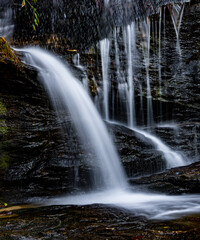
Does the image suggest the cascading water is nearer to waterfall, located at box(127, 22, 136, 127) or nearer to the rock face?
waterfall, located at box(127, 22, 136, 127)

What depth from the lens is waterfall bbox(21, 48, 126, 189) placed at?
4.79 metres

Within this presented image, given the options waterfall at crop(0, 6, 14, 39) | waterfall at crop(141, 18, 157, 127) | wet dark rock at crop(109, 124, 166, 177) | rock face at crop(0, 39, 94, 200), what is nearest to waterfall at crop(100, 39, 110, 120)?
waterfall at crop(141, 18, 157, 127)

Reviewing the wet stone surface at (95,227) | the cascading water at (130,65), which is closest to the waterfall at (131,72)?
the cascading water at (130,65)

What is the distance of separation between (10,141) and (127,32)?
6.65 metres

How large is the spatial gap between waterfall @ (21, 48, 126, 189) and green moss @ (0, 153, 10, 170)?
179 cm

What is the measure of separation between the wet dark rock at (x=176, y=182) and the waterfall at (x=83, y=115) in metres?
0.81

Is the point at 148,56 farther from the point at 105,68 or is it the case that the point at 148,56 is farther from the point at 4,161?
the point at 4,161

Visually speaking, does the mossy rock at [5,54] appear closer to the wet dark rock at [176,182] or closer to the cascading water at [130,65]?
the cascading water at [130,65]

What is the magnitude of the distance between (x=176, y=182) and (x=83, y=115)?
301 cm

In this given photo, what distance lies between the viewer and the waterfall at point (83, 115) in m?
4.79

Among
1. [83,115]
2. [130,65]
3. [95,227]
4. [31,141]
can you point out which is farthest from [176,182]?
[130,65]

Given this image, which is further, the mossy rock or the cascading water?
the cascading water

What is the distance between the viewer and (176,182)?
4043 mm

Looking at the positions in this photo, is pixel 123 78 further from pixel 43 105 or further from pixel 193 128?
pixel 43 105
